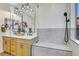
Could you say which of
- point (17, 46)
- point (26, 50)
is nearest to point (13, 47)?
point (17, 46)

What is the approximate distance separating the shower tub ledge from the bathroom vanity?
0.22ft

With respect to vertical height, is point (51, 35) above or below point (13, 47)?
above

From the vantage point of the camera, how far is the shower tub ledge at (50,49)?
165 centimetres

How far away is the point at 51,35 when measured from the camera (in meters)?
1.70

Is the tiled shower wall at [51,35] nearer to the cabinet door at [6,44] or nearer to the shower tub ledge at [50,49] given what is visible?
the shower tub ledge at [50,49]

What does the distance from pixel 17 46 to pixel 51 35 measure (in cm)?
42

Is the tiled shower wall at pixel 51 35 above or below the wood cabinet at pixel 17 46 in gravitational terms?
above

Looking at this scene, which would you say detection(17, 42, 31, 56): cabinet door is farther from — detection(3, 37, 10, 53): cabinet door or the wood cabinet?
detection(3, 37, 10, 53): cabinet door

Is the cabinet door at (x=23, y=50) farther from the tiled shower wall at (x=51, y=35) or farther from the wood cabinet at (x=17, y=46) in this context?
the tiled shower wall at (x=51, y=35)

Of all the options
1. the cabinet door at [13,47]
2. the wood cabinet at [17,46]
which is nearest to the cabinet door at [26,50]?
the wood cabinet at [17,46]

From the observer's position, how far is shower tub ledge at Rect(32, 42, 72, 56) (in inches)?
65.0

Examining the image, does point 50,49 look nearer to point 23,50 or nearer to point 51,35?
point 51,35

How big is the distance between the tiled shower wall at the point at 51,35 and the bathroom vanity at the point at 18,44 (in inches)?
3.3

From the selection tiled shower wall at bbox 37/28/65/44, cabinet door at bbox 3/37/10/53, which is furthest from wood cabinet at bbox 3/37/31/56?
tiled shower wall at bbox 37/28/65/44
